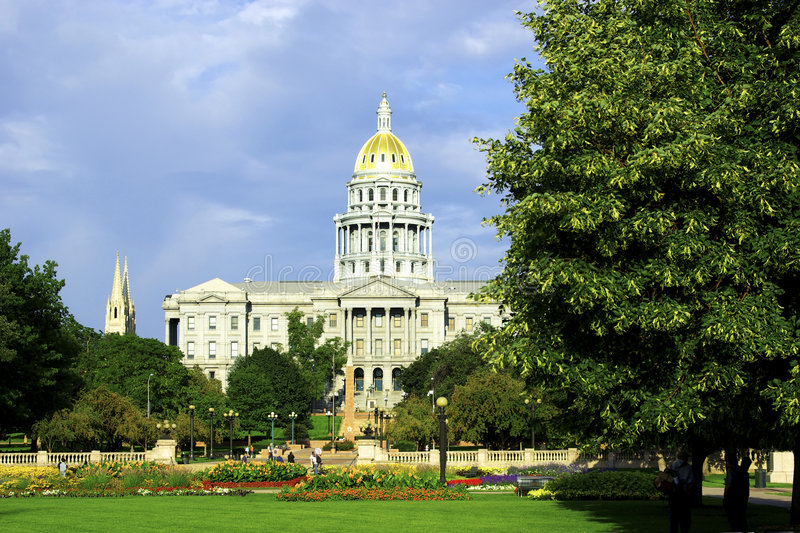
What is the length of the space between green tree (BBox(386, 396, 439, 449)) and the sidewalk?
25.2 meters

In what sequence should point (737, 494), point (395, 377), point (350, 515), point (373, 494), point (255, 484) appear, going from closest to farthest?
point (737, 494)
point (350, 515)
point (373, 494)
point (255, 484)
point (395, 377)

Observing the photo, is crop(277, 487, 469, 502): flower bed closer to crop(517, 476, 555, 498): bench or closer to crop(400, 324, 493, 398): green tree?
crop(517, 476, 555, 498): bench

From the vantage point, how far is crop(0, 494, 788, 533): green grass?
2214cm

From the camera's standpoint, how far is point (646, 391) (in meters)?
21.1

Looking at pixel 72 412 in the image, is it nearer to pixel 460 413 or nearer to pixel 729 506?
pixel 460 413

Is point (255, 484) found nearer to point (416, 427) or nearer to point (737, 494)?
point (737, 494)

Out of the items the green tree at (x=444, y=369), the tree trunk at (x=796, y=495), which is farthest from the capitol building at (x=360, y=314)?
the tree trunk at (x=796, y=495)

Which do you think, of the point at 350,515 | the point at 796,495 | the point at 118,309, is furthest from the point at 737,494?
the point at 118,309

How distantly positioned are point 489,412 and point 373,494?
93.9ft

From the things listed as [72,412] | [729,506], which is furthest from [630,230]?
[72,412]

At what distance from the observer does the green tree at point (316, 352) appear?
122625 millimetres

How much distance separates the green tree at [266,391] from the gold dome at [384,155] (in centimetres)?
6444

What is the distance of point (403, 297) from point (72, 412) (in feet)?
279

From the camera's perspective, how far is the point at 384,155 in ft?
559
